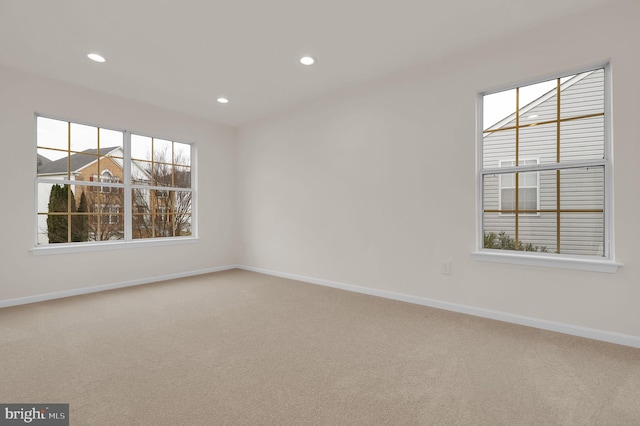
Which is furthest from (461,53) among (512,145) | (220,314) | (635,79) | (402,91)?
(220,314)

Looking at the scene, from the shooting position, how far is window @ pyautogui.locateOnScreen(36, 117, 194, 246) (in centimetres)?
384

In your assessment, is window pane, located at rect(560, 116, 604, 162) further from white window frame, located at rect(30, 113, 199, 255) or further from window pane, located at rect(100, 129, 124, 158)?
window pane, located at rect(100, 129, 124, 158)

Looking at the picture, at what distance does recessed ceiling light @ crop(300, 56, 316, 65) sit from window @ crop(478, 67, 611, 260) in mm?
1842

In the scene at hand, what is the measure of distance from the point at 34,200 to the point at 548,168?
18.1 feet

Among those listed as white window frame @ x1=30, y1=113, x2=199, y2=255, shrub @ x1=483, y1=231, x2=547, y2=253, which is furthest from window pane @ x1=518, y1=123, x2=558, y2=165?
white window frame @ x1=30, y1=113, x2=199, y2=255

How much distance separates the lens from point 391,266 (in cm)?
371

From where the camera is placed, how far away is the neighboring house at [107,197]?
3818 mm

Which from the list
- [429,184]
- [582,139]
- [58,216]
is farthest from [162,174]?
[582,139]

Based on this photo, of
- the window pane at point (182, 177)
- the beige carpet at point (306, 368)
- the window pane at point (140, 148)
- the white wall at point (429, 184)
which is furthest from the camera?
the window pane at point (182, 177)

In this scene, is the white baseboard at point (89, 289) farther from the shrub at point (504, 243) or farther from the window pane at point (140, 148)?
the shrub at point (504, 243)

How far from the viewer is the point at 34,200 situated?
3.65 metres

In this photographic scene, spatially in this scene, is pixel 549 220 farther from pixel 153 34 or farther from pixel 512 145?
pixel 153 34

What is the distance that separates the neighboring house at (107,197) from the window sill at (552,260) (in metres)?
4.48

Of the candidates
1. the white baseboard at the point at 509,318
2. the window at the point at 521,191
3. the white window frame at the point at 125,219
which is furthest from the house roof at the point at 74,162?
the window at the point at 521,191
